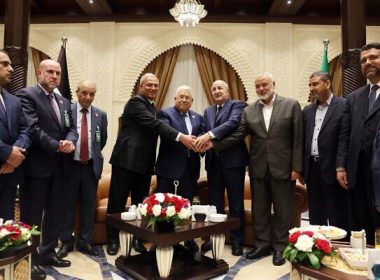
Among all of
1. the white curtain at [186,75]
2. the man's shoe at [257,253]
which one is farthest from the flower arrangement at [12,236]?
the white curtain at [186,75]

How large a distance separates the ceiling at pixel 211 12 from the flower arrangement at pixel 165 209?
15.2 ft

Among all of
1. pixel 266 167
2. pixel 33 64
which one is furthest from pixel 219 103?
pixel 33 64

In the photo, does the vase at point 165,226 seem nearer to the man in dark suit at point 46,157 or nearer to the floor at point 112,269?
the floor at point 112,269

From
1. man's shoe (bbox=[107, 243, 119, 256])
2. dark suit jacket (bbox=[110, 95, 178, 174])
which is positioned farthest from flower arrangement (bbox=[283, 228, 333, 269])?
man's shoe (bbox=[107, 243, 119, 256])

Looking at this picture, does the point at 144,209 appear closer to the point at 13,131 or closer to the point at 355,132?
the point at 13,131

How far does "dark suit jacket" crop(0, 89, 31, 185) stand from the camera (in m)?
2.32

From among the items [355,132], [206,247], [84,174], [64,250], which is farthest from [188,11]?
[64,250]

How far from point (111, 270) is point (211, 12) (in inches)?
197

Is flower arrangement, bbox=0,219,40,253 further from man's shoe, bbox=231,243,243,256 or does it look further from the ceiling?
the ceiling

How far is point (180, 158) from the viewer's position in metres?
3.22

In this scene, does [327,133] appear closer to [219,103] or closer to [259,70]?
[219,103]

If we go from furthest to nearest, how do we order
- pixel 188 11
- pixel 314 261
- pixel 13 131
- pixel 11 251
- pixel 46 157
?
pixel 188 11 < pixel 46 157 < pixel 13 131 < pixel 11 251 < pixel 314 261

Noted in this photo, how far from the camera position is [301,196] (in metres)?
3.46

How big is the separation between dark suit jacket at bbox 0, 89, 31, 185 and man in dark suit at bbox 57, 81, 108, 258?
27.9 inches
